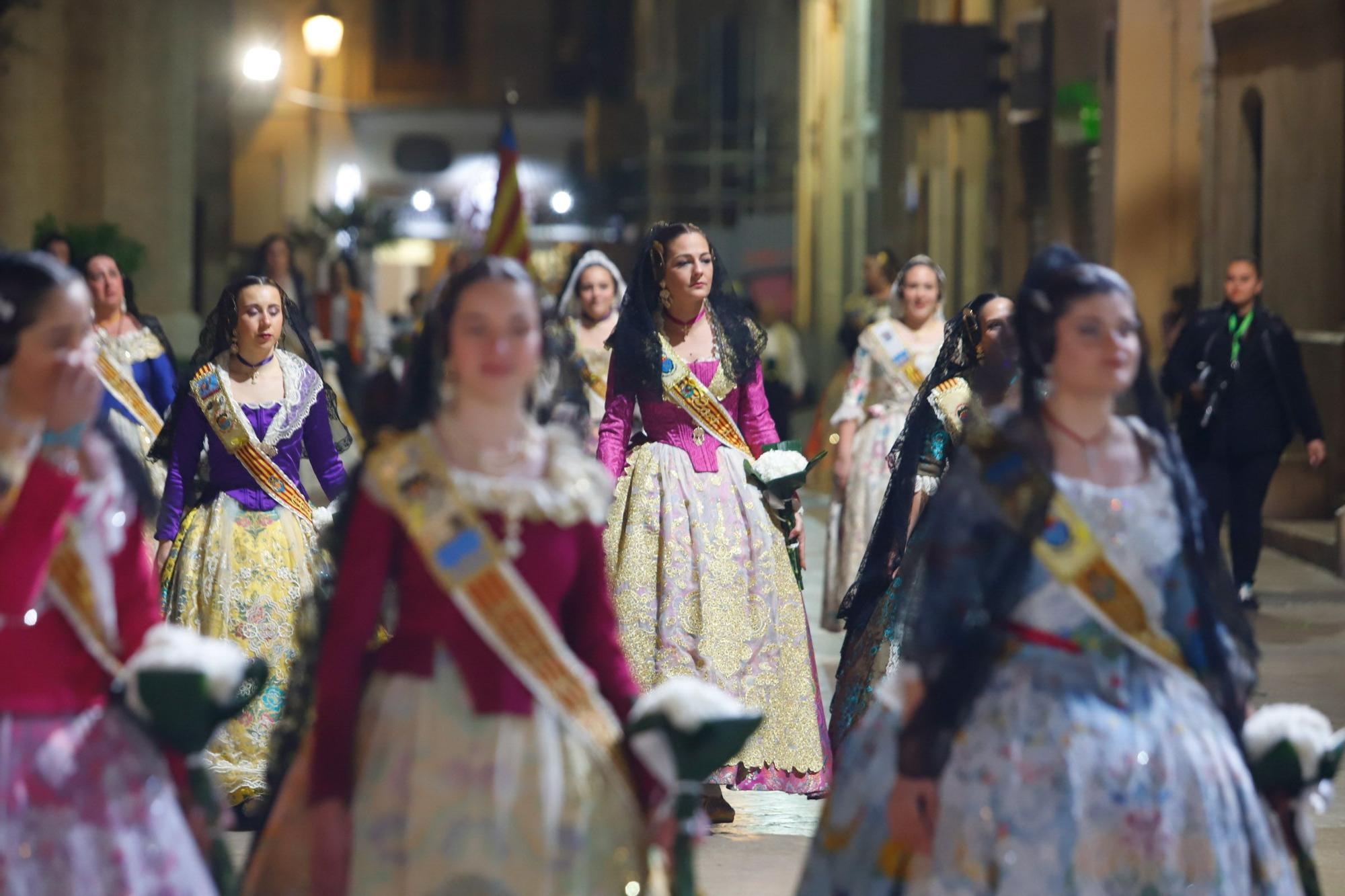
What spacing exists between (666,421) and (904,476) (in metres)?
0.89

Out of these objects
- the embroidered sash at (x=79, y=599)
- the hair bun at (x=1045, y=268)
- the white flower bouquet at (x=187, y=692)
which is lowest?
the white flower bouquet at (x=187, y=692)

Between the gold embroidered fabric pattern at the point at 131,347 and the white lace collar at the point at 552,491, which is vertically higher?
the gold embroidered fabric pattern at the point at 131,347

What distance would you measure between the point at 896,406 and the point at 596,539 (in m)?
6.37

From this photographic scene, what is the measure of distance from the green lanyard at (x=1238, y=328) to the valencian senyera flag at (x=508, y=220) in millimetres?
10197

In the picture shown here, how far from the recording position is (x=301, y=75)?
5928 centimetres

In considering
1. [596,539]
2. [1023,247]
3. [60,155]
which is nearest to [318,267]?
[60,155]

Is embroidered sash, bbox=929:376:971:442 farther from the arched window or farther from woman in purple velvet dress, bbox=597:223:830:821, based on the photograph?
the arched window

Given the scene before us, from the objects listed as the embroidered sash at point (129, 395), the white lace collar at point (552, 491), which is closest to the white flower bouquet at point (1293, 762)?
the white lace collar at point (552, 491)

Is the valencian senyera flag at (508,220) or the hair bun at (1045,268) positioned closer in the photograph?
the hair bun at (1045,268)

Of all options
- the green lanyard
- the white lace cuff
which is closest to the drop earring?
the white lace cuff

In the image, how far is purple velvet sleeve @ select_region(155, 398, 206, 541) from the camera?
24.1ft

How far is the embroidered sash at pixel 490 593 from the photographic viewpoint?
3.90 metres

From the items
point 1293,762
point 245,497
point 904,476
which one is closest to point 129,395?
point 245,497

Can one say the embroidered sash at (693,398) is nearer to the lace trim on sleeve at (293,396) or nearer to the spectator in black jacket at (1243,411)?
the lace trim on sleeve at (293,396)
